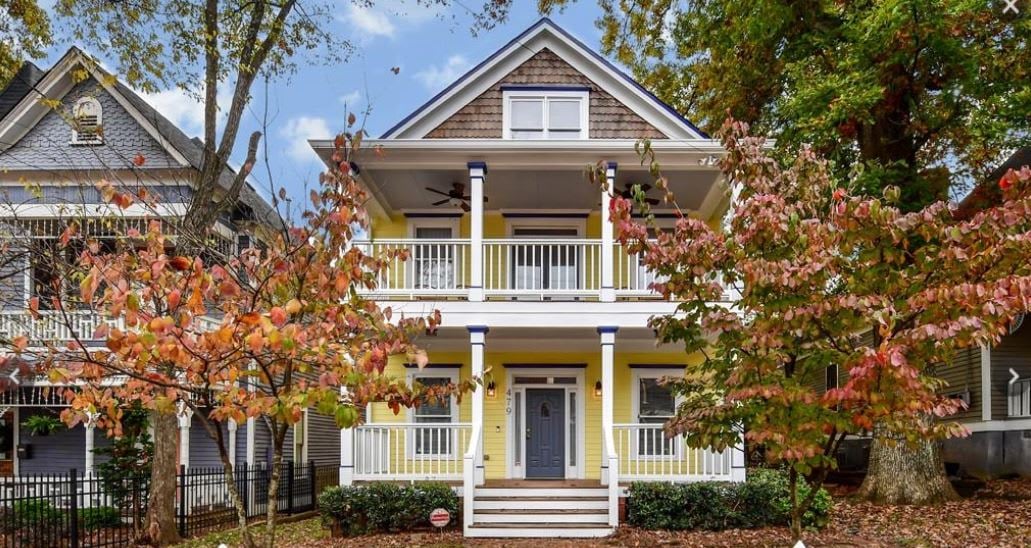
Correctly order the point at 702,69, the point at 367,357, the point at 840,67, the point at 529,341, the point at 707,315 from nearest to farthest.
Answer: the point at 367,357
the point at 707,315
the point at 840,67
the point at 529,341
the point at 702,69

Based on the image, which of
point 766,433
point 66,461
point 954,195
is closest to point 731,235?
point 766,433

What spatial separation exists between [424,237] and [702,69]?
8.39 meters

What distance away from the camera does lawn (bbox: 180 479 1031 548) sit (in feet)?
36.1

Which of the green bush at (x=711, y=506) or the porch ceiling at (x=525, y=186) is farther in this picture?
the porch ceiling at (x=525, y=186)

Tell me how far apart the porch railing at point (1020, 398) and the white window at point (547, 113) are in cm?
1041

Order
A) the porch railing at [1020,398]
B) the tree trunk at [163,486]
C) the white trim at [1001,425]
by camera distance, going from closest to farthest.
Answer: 1. the tree trunk at [163,486]
2. the white trim at [1001,425]
3. the porch railing at [1020,398]

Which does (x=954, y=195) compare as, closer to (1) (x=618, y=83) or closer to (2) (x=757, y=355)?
(1) (x=618, y=83)

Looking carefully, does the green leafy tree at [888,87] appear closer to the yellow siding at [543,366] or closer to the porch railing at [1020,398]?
the porch railing at [1020,398]

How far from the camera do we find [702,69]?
62.5 ft

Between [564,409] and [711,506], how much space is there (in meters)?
4.03

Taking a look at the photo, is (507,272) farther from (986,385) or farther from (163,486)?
(986,385)

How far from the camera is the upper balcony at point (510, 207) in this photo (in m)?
12.9

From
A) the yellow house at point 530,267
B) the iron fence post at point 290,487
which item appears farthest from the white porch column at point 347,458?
the iron fence post at point 290,487

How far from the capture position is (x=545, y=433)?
603 inches
